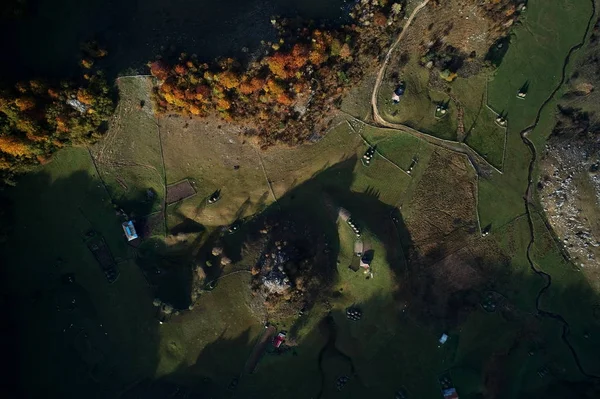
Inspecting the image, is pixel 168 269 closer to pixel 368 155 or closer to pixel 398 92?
pixel 368 155

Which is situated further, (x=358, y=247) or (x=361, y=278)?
(x=361, y=278)

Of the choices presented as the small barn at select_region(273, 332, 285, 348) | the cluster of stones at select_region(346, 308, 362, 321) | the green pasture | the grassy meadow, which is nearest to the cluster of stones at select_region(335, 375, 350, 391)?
the grassy meadow

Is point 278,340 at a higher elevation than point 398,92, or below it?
below

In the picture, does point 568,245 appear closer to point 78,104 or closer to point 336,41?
point 336,41

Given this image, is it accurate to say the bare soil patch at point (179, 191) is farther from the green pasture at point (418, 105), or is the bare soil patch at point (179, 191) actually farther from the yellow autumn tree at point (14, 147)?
the green pasture at point (418, 105)

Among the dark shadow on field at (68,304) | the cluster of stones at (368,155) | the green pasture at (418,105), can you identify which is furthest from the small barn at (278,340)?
the green pasture at (418,105)

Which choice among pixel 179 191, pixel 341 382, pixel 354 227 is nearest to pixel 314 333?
pixel 341 382

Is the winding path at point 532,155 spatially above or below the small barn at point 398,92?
below

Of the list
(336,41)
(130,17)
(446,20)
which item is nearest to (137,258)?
(130,17)
